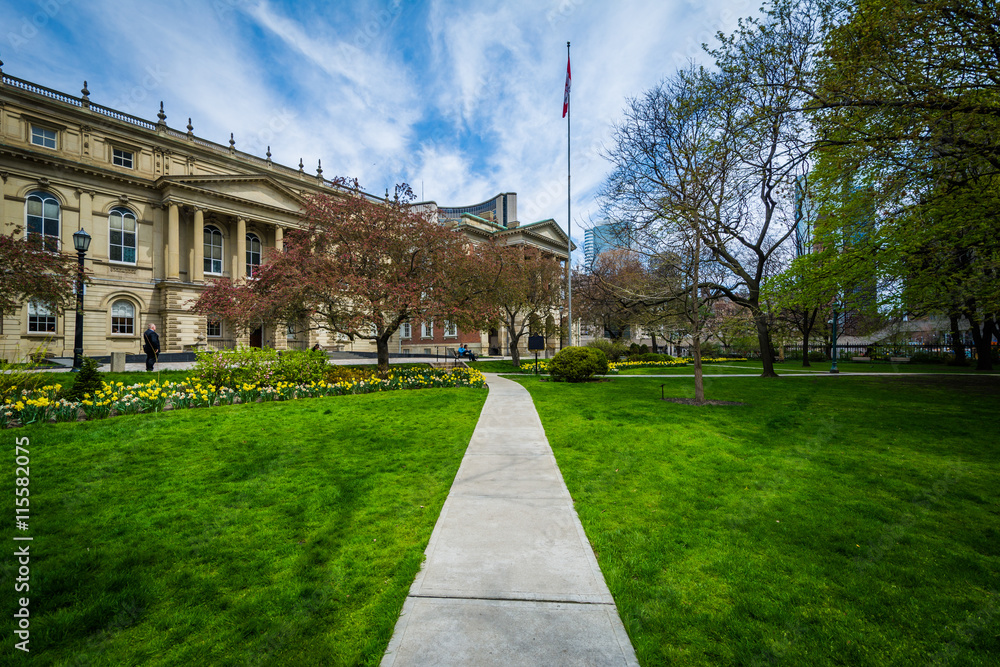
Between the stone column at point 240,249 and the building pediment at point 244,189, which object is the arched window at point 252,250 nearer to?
the stone column at point 240,249

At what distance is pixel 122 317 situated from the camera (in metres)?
31.5

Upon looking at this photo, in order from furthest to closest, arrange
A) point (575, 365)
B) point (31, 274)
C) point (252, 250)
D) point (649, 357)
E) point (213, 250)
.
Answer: point (252, 250) < point (213, 250) < point (649, 357) < point (575, 365) < point (31, 274)

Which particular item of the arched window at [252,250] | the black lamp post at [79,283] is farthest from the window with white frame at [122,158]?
the black lamp post at [79,283]

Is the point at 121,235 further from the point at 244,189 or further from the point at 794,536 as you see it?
the point at 794,536

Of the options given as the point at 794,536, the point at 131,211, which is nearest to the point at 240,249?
the point at 131,211

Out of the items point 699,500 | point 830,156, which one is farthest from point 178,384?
point 830,156

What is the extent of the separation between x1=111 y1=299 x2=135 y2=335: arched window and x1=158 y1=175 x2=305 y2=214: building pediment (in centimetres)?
974

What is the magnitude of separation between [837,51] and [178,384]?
56.8 feet

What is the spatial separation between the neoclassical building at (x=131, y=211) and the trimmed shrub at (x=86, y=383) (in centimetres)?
1661

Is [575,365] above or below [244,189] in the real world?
below

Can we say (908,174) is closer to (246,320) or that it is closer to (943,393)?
(943,393)

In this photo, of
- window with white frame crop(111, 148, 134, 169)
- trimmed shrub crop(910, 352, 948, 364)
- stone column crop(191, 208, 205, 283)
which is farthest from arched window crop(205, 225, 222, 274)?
trimmed shrub crop(910, 352, 948, 364)

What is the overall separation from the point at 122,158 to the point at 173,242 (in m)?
7.93

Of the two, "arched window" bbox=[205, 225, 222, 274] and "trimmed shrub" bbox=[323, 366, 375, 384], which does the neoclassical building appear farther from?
"trimmed shrub" bbox=[323, 366, 375, 384]
